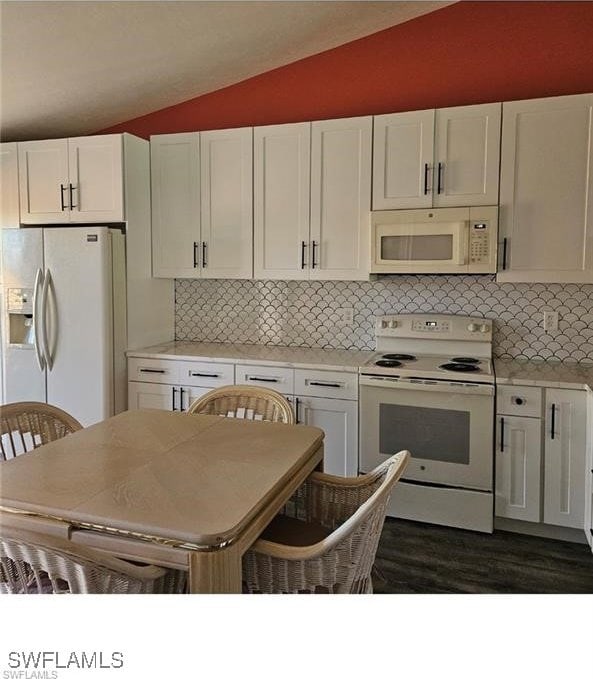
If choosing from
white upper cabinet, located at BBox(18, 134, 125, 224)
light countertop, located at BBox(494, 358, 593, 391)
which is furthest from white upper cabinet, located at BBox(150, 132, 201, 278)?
light countertop, located at BBox(494, 358, 593, 391)

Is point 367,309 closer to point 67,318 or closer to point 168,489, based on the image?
point 67,318

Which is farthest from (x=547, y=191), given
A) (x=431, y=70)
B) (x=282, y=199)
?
(x=282, y=199)

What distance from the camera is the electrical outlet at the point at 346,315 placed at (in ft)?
11.6

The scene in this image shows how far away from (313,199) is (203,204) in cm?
74

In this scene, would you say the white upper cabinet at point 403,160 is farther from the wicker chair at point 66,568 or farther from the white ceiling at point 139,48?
the wicker chair at point 66,568

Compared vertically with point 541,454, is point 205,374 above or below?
above

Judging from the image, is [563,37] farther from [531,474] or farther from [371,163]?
[531,474]

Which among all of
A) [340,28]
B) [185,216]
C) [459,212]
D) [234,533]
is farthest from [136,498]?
[340,28]

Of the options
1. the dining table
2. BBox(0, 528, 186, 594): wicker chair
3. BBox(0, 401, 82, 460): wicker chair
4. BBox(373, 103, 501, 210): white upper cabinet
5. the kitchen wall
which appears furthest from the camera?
the kitchen wall

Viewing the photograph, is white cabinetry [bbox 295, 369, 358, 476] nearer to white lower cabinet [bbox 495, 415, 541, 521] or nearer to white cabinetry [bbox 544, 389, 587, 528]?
white lower cabinet [bbox 495, 415, 541, 521]

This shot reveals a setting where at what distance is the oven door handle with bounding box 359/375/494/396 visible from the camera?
8.87ft

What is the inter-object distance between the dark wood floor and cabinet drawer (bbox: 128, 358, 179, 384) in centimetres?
154

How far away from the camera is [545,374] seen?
2.77m
